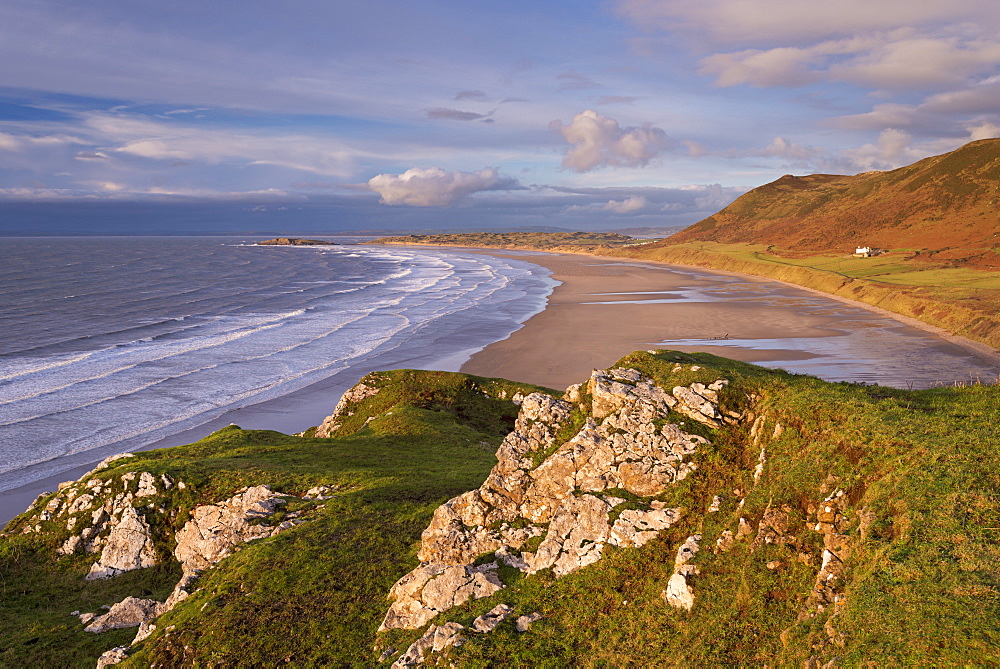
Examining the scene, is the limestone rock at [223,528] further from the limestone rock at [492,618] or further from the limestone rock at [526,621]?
the limestone rock at [526,621]

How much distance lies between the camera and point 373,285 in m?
115

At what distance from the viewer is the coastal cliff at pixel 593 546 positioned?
27.4 ft

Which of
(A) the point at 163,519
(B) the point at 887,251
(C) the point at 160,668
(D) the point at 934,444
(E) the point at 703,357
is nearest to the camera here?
(D) the point at 934,444

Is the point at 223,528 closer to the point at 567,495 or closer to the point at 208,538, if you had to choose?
the point at 208,538

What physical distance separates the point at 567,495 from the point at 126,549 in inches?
524

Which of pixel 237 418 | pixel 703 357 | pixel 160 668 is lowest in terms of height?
pixel 237 418

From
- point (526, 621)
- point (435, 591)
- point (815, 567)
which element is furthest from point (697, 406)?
point (435, 591)

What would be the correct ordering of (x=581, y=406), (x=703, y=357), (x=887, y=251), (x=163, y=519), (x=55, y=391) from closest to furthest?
(x=581, y=406) → (x=703, y=357) → (x=163, y=519) → (x=55, y=391) → (x=887, y=251)

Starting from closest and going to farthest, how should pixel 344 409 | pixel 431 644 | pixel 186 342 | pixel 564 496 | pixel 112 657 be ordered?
pixel 431 644 → pixel 112 657 → pixel 564 496 → pixel 344 409 → pixel 186 342

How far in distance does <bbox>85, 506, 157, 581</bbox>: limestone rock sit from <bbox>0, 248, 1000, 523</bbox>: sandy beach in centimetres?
1221

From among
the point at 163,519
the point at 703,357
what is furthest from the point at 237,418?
the point at 703,357

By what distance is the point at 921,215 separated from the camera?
14438 cm

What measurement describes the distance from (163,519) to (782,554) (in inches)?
654

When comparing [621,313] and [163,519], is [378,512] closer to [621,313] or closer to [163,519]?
[163,519]
